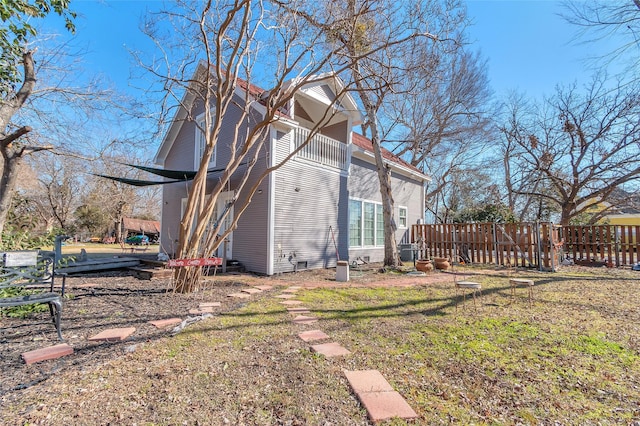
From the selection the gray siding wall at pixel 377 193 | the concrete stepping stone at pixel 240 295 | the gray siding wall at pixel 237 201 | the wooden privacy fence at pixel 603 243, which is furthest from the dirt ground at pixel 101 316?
the wooden privacy fence at pixel 603 243

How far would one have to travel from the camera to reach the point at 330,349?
3.43 metres

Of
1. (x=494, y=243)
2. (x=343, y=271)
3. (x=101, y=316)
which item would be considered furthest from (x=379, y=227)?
(x=101, y=316)

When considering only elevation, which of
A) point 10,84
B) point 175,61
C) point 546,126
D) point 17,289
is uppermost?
point 546,126

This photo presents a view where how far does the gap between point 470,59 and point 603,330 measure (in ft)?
55.7

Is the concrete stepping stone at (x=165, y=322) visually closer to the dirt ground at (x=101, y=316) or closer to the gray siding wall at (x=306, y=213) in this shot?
the dirt ground at (x=101, y=316)

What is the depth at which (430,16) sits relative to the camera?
693 centimetres

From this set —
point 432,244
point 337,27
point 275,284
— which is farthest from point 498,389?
point 432,244

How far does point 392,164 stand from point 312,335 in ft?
35.3

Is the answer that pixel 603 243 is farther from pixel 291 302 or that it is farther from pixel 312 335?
pixel 312 335

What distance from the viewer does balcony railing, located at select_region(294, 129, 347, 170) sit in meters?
9.95

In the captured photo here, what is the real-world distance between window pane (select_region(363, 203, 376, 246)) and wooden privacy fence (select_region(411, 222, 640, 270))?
7.26ft

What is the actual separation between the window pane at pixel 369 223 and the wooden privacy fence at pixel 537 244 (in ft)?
7.26

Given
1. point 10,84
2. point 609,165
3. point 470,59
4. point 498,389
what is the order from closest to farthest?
point 498,389 < point 10,84 < point 609,165 < point 470,59

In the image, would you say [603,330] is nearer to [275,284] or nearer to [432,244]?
[275,284]
